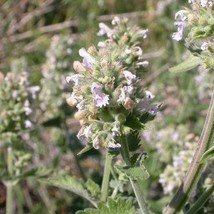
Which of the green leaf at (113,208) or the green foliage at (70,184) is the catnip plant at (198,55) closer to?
the green leaf at (113,208)

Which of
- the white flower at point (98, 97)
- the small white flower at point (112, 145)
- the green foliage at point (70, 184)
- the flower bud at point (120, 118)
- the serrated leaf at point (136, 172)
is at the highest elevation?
the white flower at point (98, 97)

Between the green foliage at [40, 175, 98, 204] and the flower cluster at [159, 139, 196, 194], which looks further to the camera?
the flower cluster at [159, 139, 196, 194]

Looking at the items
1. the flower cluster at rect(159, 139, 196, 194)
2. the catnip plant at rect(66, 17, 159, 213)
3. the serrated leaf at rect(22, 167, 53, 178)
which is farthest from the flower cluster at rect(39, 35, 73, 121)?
the catnip plant at rect(66, 17, 159, 213)

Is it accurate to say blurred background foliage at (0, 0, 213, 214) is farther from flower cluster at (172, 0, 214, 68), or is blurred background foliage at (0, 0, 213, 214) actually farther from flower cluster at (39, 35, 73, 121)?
flower cluster at (172, 0, 214, 68)

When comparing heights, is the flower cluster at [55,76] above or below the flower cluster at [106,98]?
below

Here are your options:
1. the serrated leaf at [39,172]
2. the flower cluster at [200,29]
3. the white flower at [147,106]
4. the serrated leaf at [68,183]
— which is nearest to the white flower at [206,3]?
the flower cluster at [200,29]

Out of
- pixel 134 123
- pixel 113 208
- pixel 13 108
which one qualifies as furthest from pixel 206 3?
pixel 13 108
